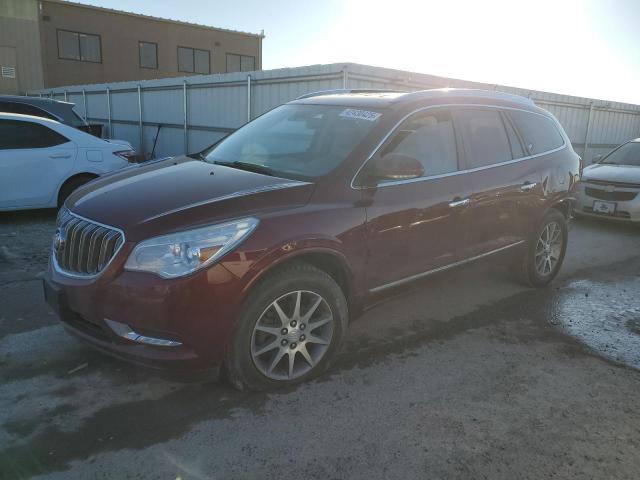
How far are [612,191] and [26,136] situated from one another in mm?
8953

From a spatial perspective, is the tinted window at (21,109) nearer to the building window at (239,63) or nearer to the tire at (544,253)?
the tire at (544,253)

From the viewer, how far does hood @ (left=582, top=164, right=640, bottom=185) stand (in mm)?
8305

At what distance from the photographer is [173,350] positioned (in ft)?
9.07

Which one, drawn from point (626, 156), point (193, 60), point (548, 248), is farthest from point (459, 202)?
point (193, 60)

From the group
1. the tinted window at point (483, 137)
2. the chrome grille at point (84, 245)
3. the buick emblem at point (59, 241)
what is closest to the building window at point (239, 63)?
the tinted window at point (483, 137)

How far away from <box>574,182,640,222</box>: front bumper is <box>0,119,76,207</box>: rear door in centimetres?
770

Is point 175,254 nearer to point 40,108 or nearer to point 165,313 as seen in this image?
point 165,313

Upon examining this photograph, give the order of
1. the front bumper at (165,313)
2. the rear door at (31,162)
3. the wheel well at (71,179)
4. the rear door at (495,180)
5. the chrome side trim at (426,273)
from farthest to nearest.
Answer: the wheel well at (71,179) < the rear door at (31,162) < the rear door at (495,180) < the chrome side trim at (426,273) < the front bumper at (165,313)

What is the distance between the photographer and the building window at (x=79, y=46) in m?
28.1

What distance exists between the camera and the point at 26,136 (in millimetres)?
7250

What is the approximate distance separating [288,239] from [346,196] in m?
0.56

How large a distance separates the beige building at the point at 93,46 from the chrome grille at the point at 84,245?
2919 centimetres

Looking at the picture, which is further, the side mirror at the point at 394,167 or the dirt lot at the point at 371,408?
the side mirror at the point at 394,167

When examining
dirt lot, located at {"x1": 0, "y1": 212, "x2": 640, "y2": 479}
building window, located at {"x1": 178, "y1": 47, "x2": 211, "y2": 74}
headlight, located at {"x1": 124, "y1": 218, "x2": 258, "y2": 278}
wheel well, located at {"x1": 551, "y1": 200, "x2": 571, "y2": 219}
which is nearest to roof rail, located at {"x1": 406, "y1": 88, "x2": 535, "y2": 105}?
wheel well, located at {"x1": 551, "y1": 200, "x2": 571, "y2": 219}
